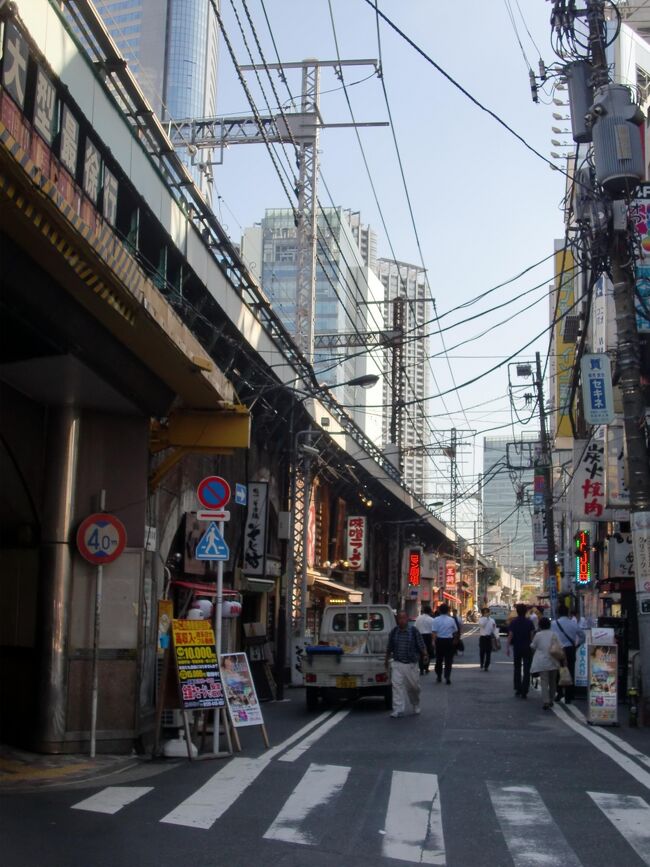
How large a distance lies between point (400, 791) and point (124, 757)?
408 centimetres

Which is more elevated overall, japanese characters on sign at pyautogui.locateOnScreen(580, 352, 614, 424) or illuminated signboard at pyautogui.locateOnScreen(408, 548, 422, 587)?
japanese characters on sign at pyautogui.locateOnScreen(580, 352, 614, 424)

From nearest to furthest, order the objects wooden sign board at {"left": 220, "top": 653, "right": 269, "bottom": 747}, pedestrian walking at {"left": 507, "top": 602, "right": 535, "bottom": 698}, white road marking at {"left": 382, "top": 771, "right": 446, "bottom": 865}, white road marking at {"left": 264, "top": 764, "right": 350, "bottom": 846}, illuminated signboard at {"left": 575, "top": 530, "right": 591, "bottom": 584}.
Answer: white road marking at {"left": 382, "top": 771, "right": 446, "bottom": 865}
white road marking at {"left": 264, "top": 764, "right": 350, "bottom": 846}
wooden sign board at {"left": 220, "top": 653, "right": 269, "bottom": 747}
pedestrian walking at {"left": 507, "top": 602, "right": 535, "bottom": 698}
illuminated signboard at {"left": 575, "top": 530, "right": 591, "bottom": 584}

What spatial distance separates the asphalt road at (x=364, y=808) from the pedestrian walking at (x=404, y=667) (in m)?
2.50

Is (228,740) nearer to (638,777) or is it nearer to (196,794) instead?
(196,794)

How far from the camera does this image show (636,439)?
51.9 ft

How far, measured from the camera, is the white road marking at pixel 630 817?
767 cm

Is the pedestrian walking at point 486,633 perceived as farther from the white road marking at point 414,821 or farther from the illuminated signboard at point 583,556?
the white road marking at point 414,821

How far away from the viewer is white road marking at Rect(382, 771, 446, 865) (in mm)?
7418

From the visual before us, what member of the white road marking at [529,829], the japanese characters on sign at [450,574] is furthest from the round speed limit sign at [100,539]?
the japanese characters on sign at [450,574]

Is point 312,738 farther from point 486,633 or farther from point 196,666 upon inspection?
point 486,633

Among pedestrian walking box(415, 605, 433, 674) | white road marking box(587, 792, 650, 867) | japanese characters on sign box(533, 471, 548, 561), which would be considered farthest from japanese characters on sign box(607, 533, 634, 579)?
japanese characters on sign box(533, 471, 548, 561)

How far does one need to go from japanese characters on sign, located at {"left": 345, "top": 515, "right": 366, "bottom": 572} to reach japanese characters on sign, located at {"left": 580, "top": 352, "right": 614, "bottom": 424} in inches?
919

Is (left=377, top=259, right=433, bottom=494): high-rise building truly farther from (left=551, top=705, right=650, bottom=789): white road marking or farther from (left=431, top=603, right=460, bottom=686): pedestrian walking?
(left=551, top=705, right=650, bottom=789): white road marking

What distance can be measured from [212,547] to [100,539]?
1.56 m
